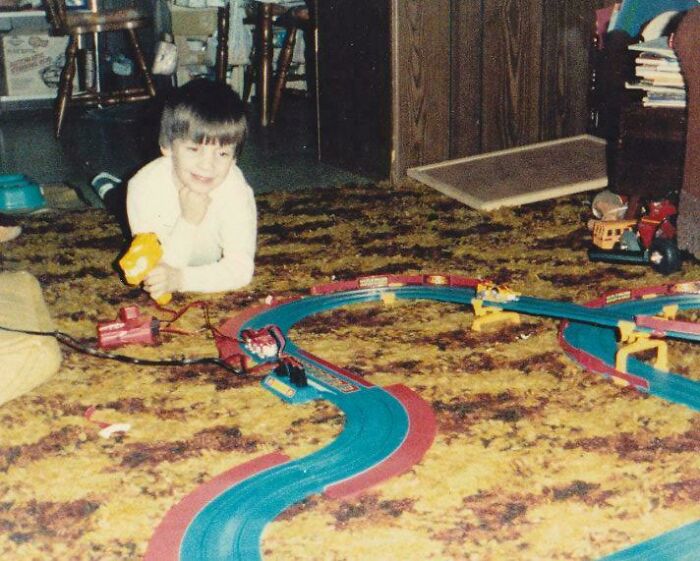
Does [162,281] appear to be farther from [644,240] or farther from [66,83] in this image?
[66,83]

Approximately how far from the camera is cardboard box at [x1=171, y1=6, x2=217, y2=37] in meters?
4.06

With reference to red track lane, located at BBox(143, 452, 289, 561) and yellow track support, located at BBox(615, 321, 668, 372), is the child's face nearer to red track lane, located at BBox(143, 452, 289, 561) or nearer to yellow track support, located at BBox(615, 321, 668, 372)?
red track lane, located at BBox(143, 452, 289, 561)

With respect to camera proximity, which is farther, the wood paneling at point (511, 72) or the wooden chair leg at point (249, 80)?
the wooden chair leg at point (249, 80)

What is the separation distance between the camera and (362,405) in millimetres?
1408

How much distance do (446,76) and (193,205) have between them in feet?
4.05

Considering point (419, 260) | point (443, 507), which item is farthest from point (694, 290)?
point (443, 507)

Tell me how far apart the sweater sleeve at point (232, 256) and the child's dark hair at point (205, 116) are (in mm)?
143

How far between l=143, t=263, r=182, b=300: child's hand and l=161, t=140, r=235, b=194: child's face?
0.16 m

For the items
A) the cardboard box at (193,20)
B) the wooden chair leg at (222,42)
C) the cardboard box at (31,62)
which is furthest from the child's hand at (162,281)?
the cardboard box at (31,62)

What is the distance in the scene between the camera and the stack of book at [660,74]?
2.14 meters

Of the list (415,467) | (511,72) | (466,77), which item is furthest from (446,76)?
(415,467)

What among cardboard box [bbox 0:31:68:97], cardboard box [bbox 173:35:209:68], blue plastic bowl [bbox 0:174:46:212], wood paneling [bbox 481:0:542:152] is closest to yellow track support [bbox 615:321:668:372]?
wood paneling [bbox 481:0:542:152]

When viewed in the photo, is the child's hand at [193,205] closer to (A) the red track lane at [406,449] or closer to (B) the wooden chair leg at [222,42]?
(A) the red track lane at [406,449]

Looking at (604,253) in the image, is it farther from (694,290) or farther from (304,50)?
(304,50)
